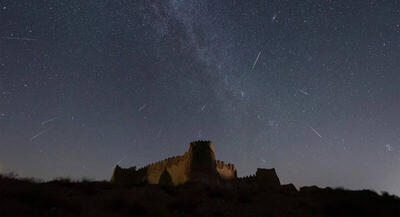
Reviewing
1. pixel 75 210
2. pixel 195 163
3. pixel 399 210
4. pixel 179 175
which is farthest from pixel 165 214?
pixel 179 175

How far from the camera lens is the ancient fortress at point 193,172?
2816cm

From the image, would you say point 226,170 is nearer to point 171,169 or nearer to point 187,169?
point 171,169

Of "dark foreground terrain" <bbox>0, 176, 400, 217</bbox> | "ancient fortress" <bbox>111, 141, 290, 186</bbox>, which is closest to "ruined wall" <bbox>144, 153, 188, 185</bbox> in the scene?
"ancient fortress" <bbox>111, 141, 290, 186</bbox>

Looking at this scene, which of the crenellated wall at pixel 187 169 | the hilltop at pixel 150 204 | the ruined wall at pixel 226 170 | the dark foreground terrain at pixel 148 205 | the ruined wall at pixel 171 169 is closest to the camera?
the dark foreground terrain at pixel 148 205

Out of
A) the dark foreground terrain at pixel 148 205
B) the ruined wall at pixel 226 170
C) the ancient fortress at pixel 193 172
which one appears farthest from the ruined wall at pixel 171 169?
the dark foreground terrain at pixel 148 205

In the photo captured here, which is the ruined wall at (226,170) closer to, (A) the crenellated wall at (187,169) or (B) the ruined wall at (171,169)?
(A) the crenellated wall at (187,169)

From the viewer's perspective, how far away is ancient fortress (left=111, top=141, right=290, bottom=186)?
92.4ft

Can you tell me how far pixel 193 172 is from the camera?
27.8 metres

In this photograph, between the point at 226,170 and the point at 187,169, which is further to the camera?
the point at 226,170

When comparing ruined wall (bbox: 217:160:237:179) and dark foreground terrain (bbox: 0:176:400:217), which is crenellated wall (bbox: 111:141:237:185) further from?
dark foreground terrain (bbox: 0:176:400:217)

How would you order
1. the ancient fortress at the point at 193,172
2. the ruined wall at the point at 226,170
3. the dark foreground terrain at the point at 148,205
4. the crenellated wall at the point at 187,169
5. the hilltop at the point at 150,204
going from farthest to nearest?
1. the ruined wall at the point at 226,170
2. the crenellated wall at the point at 187,169
3. the ancient fortress at the point at 193,172
4. the hilltop at the point at 150,204
5. the dark foreground terrain at the point at 148,205

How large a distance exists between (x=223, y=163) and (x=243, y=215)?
26572 mm

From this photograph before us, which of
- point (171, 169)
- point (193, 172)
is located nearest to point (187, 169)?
point (193, 172)

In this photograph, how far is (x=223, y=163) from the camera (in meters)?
36.0
